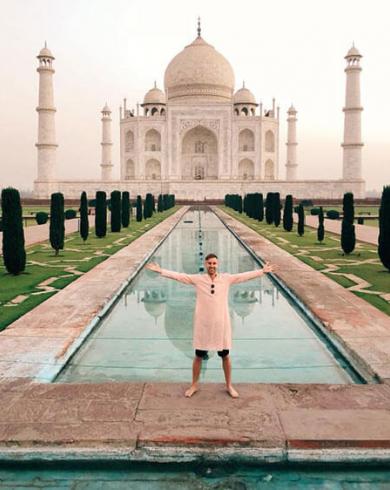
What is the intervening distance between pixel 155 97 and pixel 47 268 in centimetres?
3430

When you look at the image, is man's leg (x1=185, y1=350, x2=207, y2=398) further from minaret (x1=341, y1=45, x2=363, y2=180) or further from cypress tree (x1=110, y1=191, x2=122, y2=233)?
minaret (x1=341, y1=45, x2=363, y2=180)

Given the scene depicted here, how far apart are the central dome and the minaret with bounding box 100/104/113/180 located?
189 inches

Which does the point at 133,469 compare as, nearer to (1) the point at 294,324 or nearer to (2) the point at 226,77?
(1) the point at 294,324

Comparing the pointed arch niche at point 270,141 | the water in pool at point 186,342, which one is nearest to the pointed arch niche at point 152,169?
the pointed arch niche at point 270,141

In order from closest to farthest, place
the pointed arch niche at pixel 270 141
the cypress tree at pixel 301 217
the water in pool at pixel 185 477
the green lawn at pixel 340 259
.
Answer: the water in pool at pixel 185 477
the green lawn at pixel 340 259
the cypress tree at pixel 301 217
the pointed arch niche at pixel 270 141

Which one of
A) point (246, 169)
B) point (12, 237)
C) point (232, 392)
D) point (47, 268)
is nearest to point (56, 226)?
point (47, 268)

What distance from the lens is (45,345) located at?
12.4ft

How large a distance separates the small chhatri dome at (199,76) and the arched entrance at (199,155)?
2.64 metres

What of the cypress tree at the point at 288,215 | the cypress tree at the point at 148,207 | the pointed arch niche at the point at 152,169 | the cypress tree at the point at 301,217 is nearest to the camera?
the cypress tree at the point at 301,217

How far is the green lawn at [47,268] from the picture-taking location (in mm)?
5246

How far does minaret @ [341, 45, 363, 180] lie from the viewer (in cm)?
3122

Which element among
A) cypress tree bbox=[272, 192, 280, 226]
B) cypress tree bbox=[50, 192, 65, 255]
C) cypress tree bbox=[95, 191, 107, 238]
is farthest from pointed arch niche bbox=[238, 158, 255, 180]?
cypress tree bbox=[50, 192, 65, 255]

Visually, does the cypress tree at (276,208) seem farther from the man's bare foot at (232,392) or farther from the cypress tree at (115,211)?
the man's bare foot at (232,392)

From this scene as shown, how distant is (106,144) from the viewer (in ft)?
128
